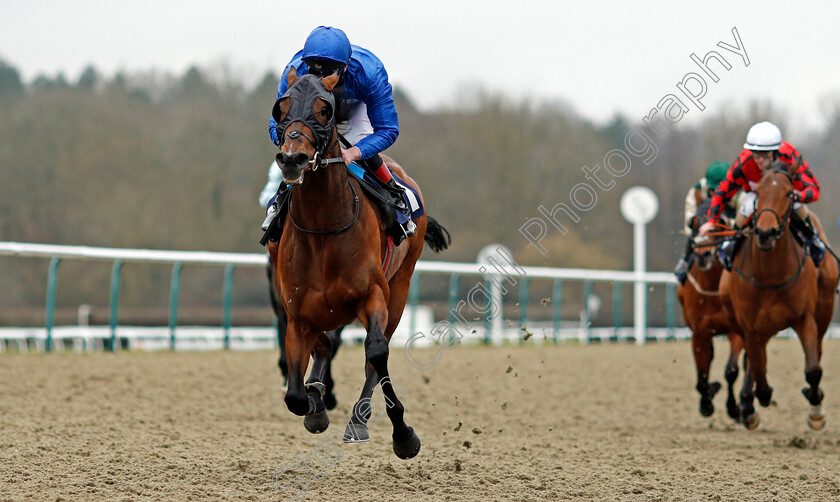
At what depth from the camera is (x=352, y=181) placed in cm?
544

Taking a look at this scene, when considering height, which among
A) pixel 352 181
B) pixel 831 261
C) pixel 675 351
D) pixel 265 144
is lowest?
pixel 675 351

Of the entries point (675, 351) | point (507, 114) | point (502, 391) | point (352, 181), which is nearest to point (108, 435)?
point (352, 181)

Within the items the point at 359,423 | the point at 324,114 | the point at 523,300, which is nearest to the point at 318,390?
the point at 359,423

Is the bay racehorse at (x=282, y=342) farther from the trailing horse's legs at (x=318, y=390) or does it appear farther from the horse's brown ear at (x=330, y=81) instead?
the horse's brown ear at (x=330, y=81)

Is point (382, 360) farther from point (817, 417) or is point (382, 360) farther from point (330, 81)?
point (817, 417)

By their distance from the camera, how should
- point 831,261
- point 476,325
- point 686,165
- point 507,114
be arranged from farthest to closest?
point 686,165 → point 507,114 → point 476,325 → point 831,261

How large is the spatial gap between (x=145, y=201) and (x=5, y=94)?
4830mm

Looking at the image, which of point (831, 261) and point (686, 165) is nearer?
point (831, 261)

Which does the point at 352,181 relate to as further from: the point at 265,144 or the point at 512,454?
the point at 265,144

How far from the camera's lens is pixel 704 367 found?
892 centimetres

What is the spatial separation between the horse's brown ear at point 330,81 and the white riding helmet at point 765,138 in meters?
4.06

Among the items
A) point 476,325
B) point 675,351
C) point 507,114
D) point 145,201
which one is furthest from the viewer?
point 507,114

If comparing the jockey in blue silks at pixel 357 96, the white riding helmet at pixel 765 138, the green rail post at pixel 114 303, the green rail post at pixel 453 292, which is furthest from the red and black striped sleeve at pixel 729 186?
the green rail post at pixel 453 292

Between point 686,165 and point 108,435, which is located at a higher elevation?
point 686,165
